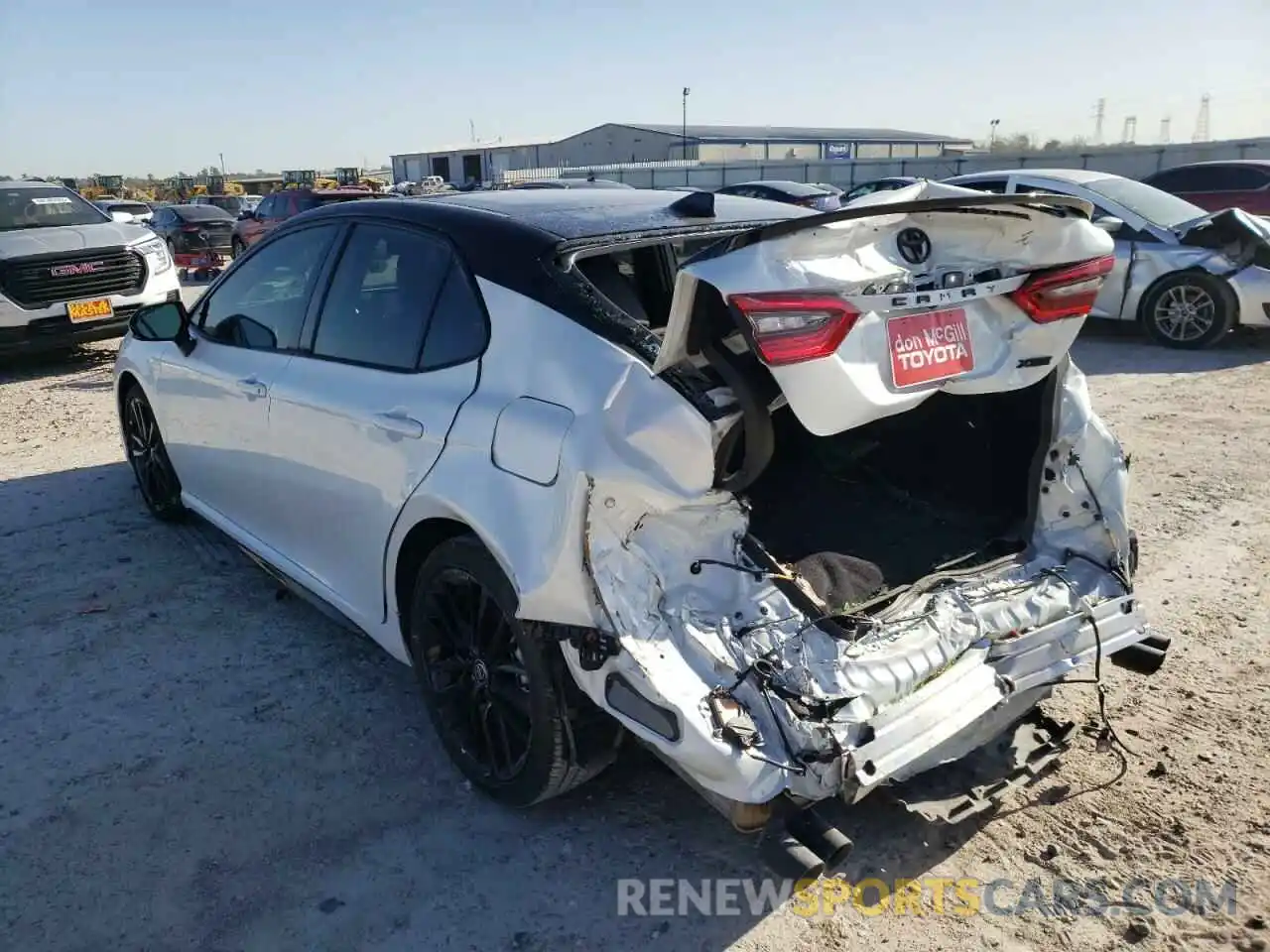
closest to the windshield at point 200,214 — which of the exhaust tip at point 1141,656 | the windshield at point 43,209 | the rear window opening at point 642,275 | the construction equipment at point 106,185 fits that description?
the windshield at point 43,209

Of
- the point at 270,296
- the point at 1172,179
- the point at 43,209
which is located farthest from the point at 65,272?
the point at 1172,179

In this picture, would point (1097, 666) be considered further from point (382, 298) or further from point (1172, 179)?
point (1172, 179)

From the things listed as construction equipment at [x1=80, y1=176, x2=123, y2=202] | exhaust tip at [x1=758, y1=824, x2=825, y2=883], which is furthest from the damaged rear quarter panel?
construction equipment at [x1=80, y1=176, x2=123, y2=202]

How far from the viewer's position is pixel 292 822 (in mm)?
2936

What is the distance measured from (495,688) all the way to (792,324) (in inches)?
54.3

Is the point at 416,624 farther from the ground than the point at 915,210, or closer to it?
closer to it

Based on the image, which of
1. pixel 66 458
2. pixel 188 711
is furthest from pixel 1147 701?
pixel 66 458

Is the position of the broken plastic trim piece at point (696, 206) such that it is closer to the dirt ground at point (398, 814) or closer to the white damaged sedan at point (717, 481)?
the white damaged sedan at point (717, 481)

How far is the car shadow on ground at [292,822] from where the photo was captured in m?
2.55

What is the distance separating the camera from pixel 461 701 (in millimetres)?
3045

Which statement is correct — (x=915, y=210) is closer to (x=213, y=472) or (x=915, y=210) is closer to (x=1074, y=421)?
(x=1074, y=421)

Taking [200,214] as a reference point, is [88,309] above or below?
below

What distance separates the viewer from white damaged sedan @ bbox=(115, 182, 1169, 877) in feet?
7.63

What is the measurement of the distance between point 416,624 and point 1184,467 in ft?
16.1
